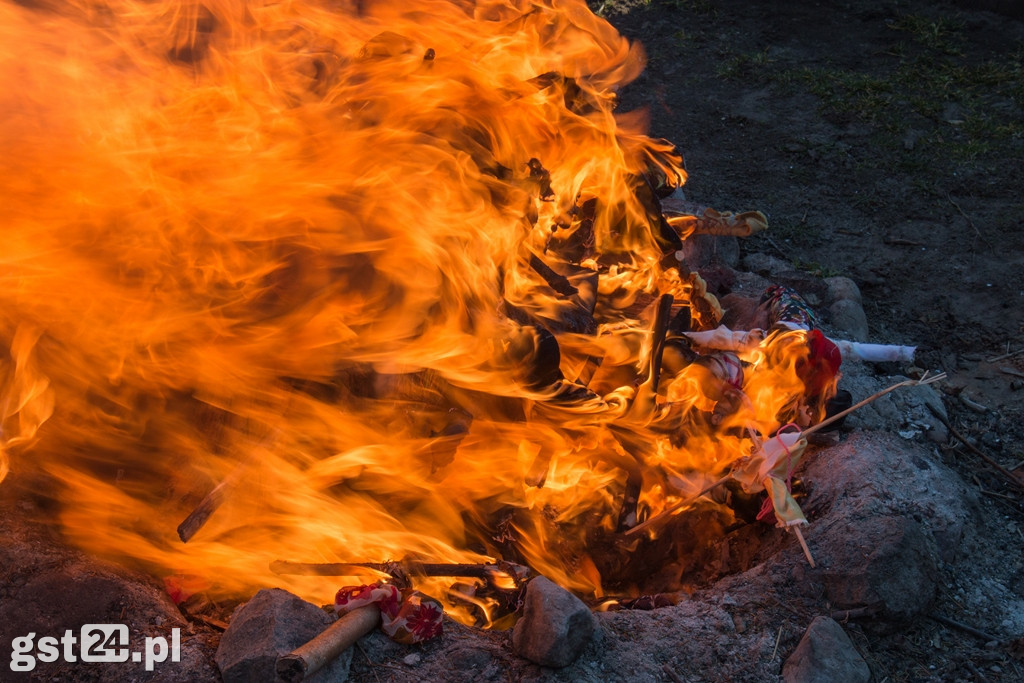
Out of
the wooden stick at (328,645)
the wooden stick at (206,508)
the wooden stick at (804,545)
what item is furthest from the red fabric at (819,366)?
the wooden stick at (206,508)

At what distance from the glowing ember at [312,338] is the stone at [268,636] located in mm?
465

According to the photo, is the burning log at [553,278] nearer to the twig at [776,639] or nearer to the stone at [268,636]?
the twig at [776,639]

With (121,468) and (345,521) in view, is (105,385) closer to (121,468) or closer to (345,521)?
(121,468)

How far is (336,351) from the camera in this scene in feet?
10.7

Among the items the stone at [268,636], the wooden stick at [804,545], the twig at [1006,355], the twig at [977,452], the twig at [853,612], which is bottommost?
the twig at [1006,355]

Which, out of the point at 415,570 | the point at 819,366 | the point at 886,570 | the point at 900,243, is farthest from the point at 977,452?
the point at 415,570

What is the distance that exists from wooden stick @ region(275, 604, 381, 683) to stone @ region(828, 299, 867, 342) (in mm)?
3340

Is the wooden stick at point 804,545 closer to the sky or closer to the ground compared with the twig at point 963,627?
closer to the sky

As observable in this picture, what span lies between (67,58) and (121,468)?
218cm

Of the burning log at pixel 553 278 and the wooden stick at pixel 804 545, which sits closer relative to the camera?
the wooden stick at pixel 804 545

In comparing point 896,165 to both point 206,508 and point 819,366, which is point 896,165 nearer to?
point 819,366

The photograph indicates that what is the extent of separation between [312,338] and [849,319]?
3205 millimetres

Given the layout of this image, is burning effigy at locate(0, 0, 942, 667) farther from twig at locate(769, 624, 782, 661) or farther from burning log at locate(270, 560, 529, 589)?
twig at locate(769, 624, 782, 661)

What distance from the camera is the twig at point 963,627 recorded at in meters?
2.94
